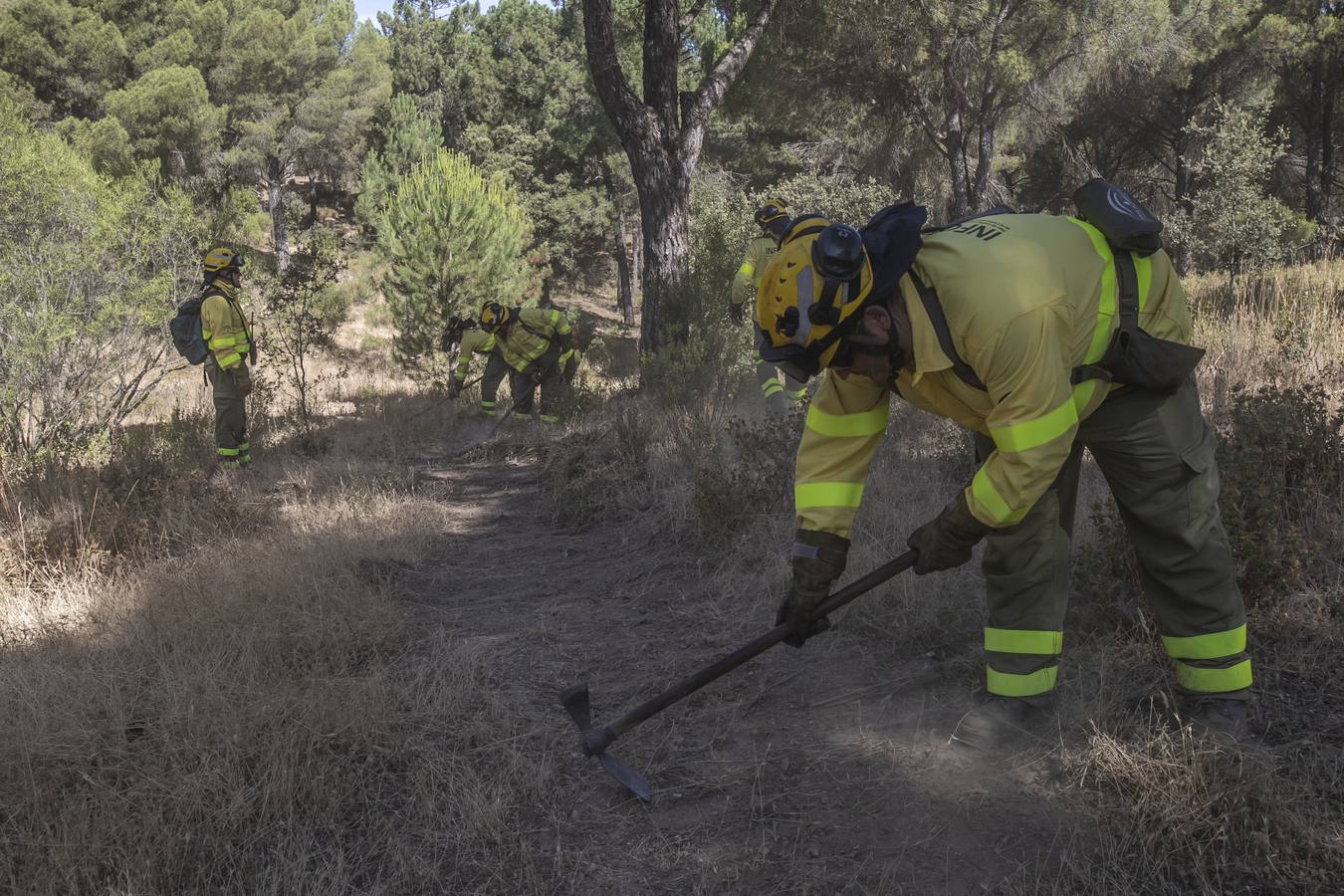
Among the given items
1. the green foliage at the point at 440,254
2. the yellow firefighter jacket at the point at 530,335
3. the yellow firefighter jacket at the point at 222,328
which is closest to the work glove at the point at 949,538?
the yellow firefighter jacket at the point at 222,328

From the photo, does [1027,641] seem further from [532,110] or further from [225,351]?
[532,110]

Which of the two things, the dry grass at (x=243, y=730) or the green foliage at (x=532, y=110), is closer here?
the dry grass at (x=243, y=730)

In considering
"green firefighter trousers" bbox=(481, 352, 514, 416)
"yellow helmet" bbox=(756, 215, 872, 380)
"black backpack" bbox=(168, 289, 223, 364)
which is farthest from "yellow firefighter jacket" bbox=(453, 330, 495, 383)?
"yellow helmet" bbox=(756, 215, 872, 380)

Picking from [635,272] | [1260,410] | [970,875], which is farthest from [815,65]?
[635,272]

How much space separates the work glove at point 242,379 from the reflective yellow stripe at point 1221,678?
7.86 metres

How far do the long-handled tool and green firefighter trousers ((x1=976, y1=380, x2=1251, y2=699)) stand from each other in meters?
0.38

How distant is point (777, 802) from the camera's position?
2.65m

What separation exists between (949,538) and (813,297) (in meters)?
0.75

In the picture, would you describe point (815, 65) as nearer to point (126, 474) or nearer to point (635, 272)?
point (126, 474)

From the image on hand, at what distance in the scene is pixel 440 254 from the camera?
46.5ft

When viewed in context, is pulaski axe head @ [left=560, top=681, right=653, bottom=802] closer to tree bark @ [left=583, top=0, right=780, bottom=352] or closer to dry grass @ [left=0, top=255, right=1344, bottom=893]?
dry grass @ [left=0, top=255, right=1344, bottom=893]

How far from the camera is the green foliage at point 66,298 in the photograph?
721 centimetres

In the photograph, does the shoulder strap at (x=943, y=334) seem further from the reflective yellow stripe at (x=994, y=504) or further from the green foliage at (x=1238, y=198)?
the green foliage at (x=1238, y=198)

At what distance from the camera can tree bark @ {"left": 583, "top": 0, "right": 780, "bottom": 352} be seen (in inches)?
348
